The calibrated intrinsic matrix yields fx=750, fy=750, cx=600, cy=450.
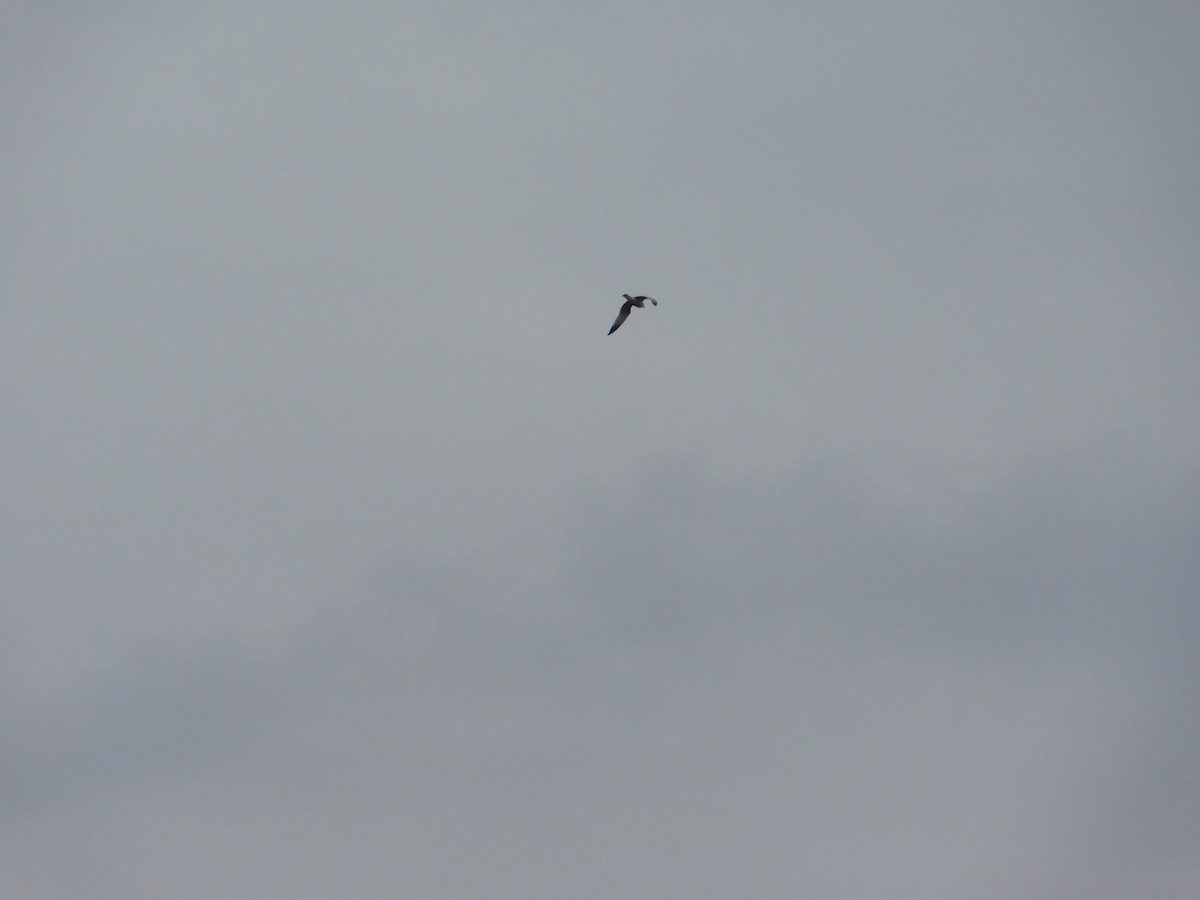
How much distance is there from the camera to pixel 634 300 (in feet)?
258
